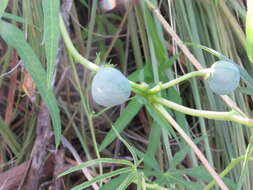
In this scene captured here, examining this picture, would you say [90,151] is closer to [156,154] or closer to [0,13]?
[156,154]

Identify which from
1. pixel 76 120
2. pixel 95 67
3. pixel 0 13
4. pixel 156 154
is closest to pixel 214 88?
pixel 95 67

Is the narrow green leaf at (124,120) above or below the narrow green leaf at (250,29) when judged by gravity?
below

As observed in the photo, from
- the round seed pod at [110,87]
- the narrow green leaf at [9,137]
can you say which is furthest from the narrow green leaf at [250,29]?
the narrow green leaf at [9,137]

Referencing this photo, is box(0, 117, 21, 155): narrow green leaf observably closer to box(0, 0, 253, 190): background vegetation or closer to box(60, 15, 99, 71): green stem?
box(0, 0, 253, 190): background vegetation

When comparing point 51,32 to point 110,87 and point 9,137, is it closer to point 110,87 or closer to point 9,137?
point 110,87

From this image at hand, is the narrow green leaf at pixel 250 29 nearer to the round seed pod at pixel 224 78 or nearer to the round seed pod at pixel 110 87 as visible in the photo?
the round seed pod at pixel 224 78

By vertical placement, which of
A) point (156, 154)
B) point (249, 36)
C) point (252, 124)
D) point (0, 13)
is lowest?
point (156, 154)

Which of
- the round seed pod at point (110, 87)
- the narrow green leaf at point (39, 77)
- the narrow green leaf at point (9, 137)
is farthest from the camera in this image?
the narrow green leaf at point (9, 137)
